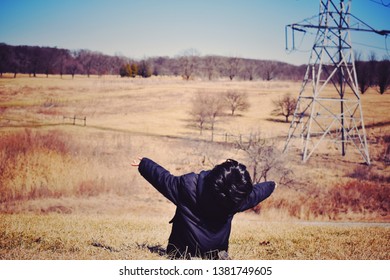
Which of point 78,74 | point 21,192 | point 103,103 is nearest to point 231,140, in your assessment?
point 103,103

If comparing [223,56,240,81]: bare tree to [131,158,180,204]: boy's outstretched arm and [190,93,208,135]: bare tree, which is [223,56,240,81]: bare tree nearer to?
[190,93,208,135]: bare tree

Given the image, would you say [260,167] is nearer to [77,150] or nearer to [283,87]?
[283,87]

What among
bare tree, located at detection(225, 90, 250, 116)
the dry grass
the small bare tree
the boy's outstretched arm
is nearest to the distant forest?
bare tree, located at detection(225, 90, 250, 116)

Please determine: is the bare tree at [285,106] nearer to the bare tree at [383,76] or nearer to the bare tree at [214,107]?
the bare tree at [214,107]

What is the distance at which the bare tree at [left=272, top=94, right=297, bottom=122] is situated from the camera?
18703 millimetres

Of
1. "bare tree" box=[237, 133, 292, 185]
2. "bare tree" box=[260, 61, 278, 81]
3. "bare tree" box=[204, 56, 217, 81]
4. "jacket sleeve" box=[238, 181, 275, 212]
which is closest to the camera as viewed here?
"jacket sleeve" box=[238, 181, 275, 212]

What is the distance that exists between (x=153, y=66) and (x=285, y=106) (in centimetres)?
847

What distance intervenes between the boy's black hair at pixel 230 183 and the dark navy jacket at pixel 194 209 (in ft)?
0.44

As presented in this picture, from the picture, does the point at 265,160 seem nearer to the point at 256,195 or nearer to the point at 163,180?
the point at 256,195

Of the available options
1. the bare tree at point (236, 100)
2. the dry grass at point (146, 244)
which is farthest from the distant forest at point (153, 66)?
the dry grass at point (146, 244)

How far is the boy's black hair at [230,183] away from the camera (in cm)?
274

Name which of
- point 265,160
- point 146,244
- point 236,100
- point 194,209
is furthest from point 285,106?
point 194,209

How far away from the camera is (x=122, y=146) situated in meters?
16.0

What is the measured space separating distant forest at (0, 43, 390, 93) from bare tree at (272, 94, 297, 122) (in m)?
1.38
